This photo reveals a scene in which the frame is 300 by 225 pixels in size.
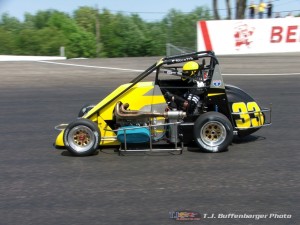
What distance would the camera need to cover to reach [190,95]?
7352 mm

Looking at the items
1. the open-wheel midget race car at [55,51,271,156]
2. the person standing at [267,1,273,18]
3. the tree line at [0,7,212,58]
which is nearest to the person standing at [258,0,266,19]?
the person standing at [267,1,273,18]

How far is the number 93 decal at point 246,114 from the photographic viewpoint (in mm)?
7469

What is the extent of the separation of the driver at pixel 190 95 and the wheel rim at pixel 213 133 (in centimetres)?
42

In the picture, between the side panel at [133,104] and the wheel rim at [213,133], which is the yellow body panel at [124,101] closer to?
the side panel at [133,104]

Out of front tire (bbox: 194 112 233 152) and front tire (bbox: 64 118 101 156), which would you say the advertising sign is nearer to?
front tire (bbox: 194 112 233 152)

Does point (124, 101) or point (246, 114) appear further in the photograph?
point (246, 114)

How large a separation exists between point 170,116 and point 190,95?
517 millimetres

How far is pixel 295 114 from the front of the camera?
10062mm

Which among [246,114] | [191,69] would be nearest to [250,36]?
[246,114]

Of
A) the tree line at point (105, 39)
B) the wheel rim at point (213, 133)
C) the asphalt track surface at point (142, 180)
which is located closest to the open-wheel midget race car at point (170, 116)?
the wheel rim at point (213, 133)

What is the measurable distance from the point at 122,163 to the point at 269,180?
2021mm

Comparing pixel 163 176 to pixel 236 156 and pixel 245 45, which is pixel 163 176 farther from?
pixel 245 45

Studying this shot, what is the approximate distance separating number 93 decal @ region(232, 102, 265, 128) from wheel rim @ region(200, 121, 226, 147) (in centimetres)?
53

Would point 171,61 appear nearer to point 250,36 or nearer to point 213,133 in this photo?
point 213,133
